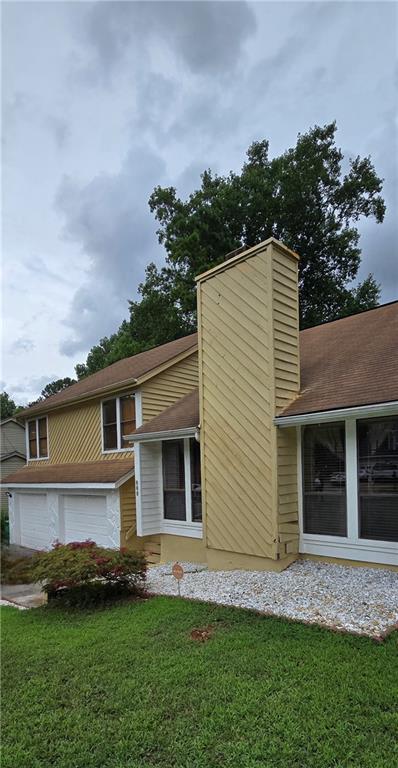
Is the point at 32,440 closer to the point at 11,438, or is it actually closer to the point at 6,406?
the point at 11,438

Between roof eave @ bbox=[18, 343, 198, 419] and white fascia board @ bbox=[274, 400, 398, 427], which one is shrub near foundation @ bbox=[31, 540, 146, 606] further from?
roof eave @ bbox=[18, 343, 198, 419]

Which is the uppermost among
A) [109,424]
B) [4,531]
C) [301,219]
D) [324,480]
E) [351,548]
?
[301,219]

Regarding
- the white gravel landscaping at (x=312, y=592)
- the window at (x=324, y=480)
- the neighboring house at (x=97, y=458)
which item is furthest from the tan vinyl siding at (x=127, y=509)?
the window at (x=324, y=480)

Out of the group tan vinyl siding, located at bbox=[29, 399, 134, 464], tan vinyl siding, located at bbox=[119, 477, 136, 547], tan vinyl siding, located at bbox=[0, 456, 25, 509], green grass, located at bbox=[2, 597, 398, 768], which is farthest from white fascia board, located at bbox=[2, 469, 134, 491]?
tan vinyl siding, located at bbox=[0, 456, 25, 509]

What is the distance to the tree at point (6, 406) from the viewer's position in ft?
206

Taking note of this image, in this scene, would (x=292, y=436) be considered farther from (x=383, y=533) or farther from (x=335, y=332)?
(x=335, y=332)

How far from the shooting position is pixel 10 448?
26.2 meters

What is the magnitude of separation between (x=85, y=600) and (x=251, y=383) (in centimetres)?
427

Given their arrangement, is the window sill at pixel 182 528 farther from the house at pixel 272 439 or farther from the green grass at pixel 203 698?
the green grass at pixel 203 698

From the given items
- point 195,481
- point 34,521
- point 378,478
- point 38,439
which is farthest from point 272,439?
point 38,439

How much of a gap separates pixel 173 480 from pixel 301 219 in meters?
18.9

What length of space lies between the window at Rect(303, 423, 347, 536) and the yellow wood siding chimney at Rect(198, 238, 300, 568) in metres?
0.23

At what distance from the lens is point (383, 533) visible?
6301mm

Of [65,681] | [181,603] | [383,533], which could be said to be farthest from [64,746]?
[383,533]
